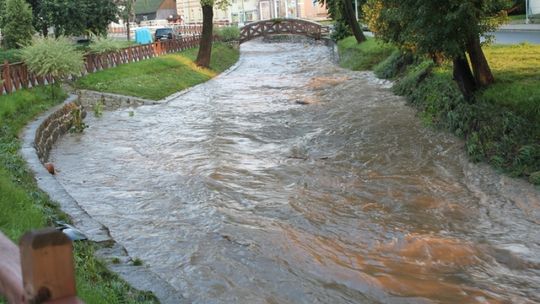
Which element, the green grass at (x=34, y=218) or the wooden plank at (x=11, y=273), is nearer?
the wooden plank at (x=11, y=273)

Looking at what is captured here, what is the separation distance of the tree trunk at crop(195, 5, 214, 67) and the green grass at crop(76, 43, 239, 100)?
1.73ft

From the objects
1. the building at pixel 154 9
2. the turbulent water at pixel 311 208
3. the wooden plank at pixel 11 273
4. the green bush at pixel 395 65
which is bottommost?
the turbulent water at pixel 311 208

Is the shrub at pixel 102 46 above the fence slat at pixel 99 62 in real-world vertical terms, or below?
above

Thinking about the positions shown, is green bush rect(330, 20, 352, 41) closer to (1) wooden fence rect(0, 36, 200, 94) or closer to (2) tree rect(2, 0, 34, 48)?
(1) wooden fence rect(0, 36, 200, 94)

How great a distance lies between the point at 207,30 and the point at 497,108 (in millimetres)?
21948

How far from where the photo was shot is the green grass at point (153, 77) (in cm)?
2300

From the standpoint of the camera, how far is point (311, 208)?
9.55 meters

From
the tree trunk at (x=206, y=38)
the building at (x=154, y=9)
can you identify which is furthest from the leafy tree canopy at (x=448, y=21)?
the building at (x=154, y=9)

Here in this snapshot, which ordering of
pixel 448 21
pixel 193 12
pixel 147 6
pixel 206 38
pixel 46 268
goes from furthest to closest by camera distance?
pixel 147 6
pixel 193 12
pixel 206 38
pixel 448 21
pixel 46 268

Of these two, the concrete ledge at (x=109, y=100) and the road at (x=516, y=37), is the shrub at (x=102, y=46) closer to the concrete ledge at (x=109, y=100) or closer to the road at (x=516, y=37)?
the concrete ledge at (x=109, y=100)

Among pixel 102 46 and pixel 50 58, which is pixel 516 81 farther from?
pixel 102 46

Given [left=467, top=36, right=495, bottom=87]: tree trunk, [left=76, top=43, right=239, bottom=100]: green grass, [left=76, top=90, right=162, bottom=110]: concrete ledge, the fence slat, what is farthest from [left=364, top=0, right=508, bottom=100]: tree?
[left=76, top=43, right=239, bottom=100]: green grass

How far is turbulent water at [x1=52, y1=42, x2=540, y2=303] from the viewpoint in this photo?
688cm

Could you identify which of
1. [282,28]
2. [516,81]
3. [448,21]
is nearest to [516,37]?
[516,81]
